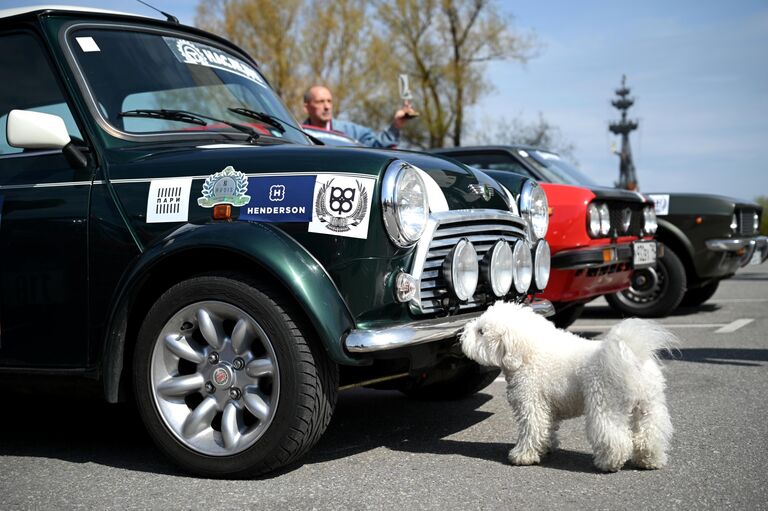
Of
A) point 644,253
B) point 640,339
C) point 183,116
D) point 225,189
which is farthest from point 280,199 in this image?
point 644,253

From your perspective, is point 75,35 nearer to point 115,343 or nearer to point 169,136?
point 169,136

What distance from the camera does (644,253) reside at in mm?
Answer: 7406

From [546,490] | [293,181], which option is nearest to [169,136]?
[293,181]

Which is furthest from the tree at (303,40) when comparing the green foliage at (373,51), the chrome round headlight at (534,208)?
the chrome round headlight at (534,208)

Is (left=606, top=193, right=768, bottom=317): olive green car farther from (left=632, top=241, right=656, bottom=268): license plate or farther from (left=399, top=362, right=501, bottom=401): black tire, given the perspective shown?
(left=399, top=362, right=501, bottom=401): black tire

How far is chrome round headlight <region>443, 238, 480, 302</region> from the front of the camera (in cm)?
361

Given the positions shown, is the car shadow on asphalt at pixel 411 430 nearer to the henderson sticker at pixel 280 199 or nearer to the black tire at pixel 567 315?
the henderson sticker at pixel 280 199

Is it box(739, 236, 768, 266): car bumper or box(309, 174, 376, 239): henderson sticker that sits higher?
box(309, 174, 376, 239): henderson sticker

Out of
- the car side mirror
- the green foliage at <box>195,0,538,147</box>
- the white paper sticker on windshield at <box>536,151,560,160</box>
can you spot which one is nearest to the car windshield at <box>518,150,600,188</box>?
the white paper sticker on windshield at <box>536,151,560,160</box>

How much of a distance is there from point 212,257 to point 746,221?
7216mm

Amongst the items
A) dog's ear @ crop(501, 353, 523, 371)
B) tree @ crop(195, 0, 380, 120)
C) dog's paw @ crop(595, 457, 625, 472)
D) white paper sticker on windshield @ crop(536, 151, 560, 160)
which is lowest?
dog's paw @ crop(595, 457, 625, 472)

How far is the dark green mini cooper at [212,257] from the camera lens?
3418mm

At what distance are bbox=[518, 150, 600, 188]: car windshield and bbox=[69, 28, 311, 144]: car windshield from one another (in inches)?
139

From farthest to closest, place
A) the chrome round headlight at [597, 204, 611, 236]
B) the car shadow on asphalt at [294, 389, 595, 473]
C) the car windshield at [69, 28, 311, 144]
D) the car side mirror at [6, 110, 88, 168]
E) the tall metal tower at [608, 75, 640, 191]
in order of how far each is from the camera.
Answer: the tall metal tower at [608, 75, 640, 191] < the chrome round headlight at [597, 204, 611, 236] < the car windshield at [69, 28, 311, 144] < the car shadow on asphalt at [294, 389, 595, 473] < the car side mirror at [6, 110, 88, 168]
